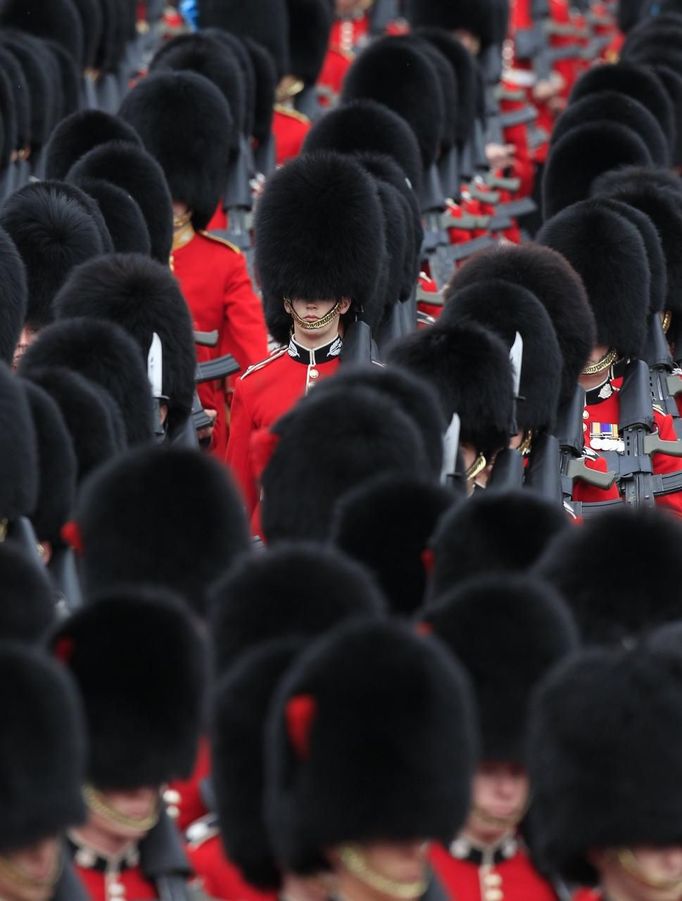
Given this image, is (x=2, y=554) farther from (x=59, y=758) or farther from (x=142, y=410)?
(x=142, y=410)

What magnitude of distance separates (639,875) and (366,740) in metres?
0.49

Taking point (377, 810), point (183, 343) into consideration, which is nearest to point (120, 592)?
point (377, 810)

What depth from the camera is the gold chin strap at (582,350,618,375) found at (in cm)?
723

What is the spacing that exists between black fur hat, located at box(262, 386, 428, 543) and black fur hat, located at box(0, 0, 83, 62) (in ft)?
19.3

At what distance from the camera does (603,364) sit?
23.9 feet

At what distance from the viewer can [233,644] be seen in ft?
14.0

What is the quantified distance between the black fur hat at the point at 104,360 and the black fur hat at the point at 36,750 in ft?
7.01

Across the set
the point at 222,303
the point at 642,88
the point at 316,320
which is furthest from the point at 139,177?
the point at 642,88

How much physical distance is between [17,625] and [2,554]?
12 cm

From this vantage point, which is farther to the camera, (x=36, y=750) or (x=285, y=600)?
(x=285, y=600)

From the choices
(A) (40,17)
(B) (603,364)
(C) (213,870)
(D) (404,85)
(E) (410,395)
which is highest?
(E) (410,395)

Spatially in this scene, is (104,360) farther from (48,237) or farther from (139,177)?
(139,177)

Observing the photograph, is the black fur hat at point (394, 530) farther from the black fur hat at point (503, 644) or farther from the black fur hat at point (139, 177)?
the black fur hat at point (139, 177)

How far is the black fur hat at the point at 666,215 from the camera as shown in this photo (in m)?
8.09
